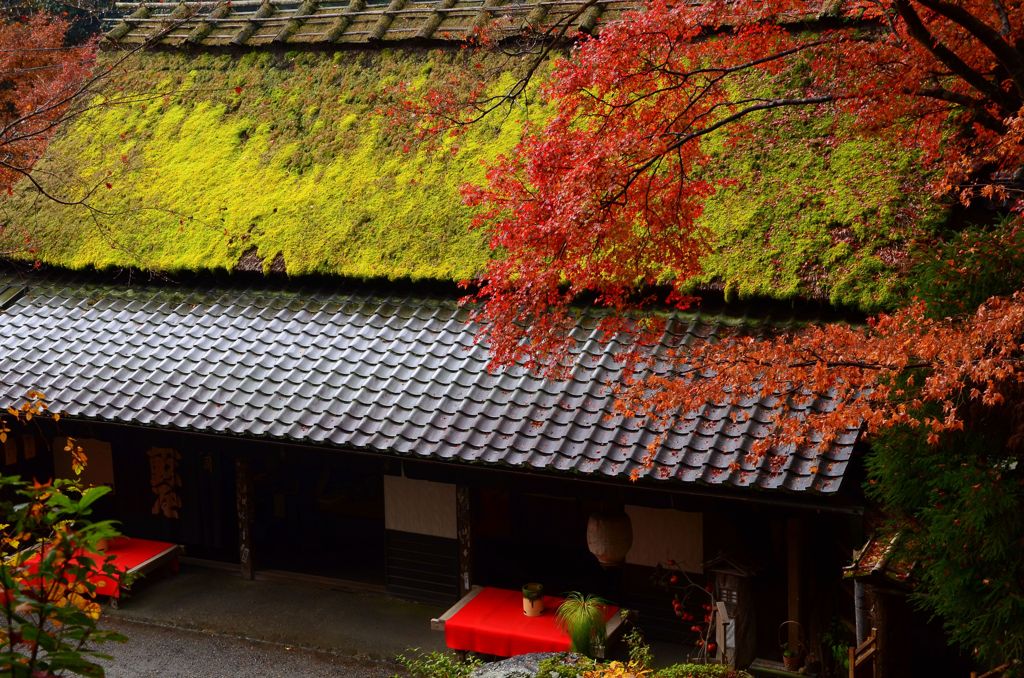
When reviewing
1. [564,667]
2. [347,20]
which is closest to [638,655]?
[564,667]

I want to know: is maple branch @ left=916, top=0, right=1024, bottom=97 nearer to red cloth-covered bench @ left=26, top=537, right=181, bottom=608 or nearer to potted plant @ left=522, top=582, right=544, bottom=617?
potted plant @ left=522, top=582, right=544, bottom=617

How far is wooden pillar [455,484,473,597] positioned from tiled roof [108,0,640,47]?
5204mm

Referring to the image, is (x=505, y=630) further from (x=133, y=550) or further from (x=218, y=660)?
(x=133, y=550)

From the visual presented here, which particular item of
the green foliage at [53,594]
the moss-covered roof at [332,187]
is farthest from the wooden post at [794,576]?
the green foliage at [53,594]

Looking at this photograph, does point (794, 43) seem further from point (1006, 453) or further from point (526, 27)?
point (1006, 453)

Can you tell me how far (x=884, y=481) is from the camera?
590cm

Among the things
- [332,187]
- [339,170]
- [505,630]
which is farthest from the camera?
[339,170]

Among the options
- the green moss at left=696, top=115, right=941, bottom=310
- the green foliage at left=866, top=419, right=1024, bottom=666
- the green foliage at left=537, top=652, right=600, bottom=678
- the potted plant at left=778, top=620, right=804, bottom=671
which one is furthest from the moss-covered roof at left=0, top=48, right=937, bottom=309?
the green foliage at left=537, top=652, right=600, bottom=678

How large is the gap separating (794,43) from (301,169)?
5.45 meters

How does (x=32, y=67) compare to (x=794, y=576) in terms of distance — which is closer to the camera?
(x=794, y=576)

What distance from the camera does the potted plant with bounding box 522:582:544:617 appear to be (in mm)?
8469

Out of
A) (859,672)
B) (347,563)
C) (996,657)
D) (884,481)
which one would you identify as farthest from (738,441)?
(347,563)

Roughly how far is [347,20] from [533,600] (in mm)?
7710

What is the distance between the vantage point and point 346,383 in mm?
8477
